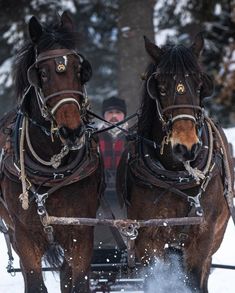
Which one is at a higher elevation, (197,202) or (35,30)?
(35,30)

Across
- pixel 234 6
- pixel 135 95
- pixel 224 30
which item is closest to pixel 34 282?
pixel 135 95

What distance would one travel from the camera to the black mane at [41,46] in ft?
15.4

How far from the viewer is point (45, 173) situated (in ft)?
15.8

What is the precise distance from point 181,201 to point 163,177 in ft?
0.71

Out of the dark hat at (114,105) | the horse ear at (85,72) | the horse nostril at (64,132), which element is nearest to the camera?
the horse nostril at (64,132)

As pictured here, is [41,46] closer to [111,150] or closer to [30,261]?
[30,261]

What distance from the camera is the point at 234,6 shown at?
1273cm

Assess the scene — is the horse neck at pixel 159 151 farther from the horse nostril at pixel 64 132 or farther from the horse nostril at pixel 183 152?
the horse nostril at pixel 64 132

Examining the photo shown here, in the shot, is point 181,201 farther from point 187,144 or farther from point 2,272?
point 2,272

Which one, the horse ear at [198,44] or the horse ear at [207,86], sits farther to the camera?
the horse ear at [198,44]

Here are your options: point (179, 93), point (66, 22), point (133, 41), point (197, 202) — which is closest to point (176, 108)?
point (179, 93)

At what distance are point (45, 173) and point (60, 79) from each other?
738 millimetres

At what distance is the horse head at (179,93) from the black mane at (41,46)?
57 centimetres

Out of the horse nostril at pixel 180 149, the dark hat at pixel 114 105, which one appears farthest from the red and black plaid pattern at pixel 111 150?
the horse nostril at pixel 180 149
